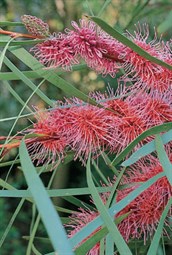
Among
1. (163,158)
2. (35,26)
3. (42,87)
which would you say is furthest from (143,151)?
(42,87)

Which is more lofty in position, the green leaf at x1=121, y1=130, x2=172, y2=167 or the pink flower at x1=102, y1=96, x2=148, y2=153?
the pink flower at x1=102, y1=96, x2=148, y2=153

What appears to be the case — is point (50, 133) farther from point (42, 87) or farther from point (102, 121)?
point (42, 87)

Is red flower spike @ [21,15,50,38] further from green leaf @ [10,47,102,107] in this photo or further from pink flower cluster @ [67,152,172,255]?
pink flower cluster @ [67,152,172,255]

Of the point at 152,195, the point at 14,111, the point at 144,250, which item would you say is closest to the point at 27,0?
the point at 14,111

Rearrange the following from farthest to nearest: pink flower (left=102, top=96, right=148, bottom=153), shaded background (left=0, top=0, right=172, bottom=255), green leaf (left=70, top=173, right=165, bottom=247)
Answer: shaded background (left=0, top=0, right=172, bottom=255), pink flower (left=102, top=96, right=148, bottom=153), green leaf (left=70, top=173, right=165, bottom=247)

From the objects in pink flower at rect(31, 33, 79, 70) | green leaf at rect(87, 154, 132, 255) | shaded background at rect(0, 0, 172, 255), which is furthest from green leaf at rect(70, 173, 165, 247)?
shaded background at rect(0, 0, 172, 255)

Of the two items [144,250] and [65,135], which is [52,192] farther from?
[144,250]

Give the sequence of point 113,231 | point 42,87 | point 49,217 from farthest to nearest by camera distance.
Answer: point 42,87 < point 113,231 < point 49,217
